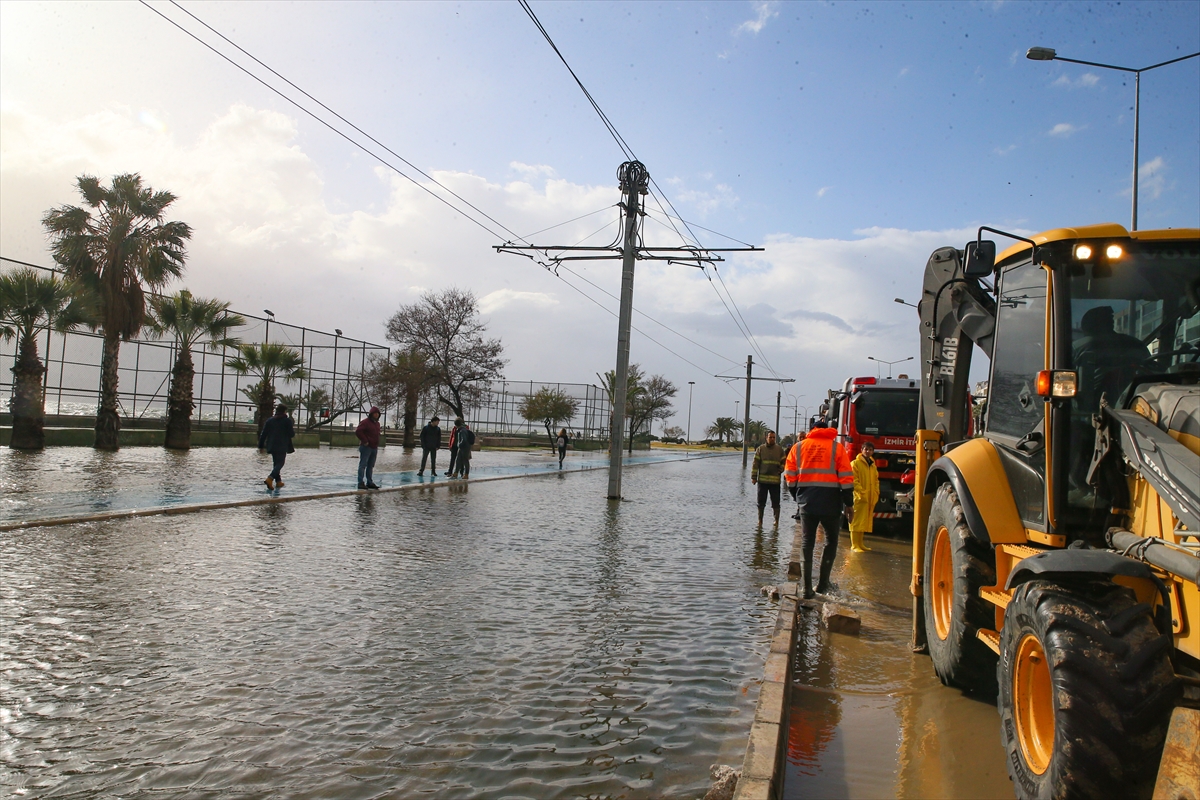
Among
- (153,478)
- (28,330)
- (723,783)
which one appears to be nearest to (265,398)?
(28,330)

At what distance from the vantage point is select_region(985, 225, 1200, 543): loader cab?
4133 mm

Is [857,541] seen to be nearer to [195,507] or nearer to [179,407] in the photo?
[195,507]

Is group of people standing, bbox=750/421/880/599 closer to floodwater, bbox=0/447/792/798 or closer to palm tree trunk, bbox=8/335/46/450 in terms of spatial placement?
floodwater, bbox=0/447/792/798

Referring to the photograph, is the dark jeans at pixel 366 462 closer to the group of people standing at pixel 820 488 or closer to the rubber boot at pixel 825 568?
the group of people standing at pixel 820 488

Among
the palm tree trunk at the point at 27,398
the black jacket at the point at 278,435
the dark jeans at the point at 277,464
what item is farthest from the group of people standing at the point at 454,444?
the palm tree trunk at the point at 27,398

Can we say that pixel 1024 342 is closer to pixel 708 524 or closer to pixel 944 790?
pixel 944 790

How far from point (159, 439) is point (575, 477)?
15037 mm

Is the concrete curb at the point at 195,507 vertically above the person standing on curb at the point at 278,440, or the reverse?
the person standing on curb at the point at 278,440

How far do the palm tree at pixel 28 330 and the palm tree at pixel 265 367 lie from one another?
957 cm

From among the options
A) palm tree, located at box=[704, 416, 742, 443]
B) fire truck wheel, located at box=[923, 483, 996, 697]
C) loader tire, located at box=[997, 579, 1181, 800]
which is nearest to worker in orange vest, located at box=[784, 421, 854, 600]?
fire truck wheel, located at box=[923, 483, 996, 697]

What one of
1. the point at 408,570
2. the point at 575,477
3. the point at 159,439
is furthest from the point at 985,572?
the point at 159,439

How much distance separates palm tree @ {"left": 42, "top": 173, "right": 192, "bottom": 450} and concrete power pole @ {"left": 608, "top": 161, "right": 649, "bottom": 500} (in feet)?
48.9

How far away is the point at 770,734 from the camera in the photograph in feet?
13.5

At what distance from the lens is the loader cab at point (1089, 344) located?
413cm
